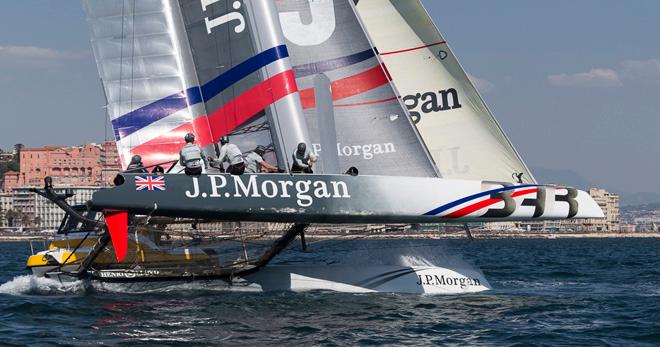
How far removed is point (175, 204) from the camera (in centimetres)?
1240

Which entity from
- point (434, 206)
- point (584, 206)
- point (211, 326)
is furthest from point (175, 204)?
point (584, 206)

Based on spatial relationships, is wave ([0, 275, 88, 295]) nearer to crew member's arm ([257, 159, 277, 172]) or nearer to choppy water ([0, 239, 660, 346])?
A: choppy water ([0, 239, 660, 346])

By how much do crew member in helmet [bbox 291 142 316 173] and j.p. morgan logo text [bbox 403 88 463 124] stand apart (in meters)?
2.82

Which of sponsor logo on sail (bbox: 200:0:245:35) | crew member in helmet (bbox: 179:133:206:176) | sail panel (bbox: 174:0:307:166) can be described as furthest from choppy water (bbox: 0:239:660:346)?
sponsor logo on sail (bbox: 200:0:245:35)

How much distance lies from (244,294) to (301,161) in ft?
7.40

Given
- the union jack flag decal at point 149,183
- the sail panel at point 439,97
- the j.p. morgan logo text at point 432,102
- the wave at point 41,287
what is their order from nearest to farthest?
1. the union jack flag decal at point 149,183
2. the wave at point 41,287
3. the sail panel at point 439,97
4. the j.p. morgan logo text at point 432,102

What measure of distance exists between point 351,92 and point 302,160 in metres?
1.61

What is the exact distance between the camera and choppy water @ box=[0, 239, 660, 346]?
1080cm

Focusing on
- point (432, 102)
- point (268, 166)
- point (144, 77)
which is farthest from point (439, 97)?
point (144, 77)

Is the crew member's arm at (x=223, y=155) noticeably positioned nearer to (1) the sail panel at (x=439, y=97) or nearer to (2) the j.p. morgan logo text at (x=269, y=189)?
(2) the j.p. morgan logo text at (x=269, y=189)

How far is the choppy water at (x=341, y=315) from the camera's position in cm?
1080

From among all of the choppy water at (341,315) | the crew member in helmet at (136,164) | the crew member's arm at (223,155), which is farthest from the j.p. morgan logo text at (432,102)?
the crew member in helmet at (136,164)

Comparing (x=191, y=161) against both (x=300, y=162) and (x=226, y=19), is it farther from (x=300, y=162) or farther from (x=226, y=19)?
(x=226, y=19)

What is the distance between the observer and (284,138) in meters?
14.0
